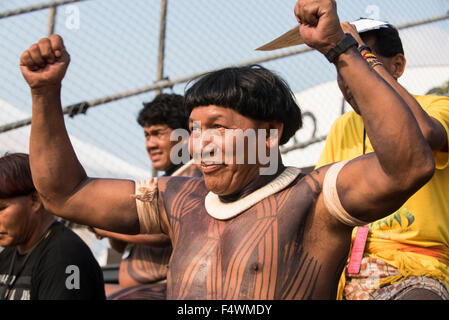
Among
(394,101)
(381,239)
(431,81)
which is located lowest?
(381,239)

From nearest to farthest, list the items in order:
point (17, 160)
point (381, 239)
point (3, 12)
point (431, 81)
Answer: point (381, 239), point (17, 160), point (3, 12), point (431, 81)

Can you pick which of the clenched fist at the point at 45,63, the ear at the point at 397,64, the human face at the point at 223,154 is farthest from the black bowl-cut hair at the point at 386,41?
the clenched fist at the point at 45,63

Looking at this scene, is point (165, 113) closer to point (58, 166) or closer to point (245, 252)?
point (58, 166)

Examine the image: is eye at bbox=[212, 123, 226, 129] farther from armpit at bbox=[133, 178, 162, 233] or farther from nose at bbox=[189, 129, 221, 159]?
armpit at bbox=[133, 178, 162, 233]

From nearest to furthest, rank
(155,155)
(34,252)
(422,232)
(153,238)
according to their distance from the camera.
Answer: (422,232)
(34,252)
(153,238)
(155,155)

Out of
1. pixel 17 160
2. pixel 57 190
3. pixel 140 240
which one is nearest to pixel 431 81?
pixel 140 240

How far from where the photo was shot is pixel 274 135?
6.81 feet

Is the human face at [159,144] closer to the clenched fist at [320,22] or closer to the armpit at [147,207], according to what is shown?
the armpit at [147,207]

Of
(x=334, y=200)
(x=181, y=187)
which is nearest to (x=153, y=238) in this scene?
(x=181, y=187)

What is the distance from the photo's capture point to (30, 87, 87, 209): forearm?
1.96 metres

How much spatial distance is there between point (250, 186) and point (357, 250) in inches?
26.9

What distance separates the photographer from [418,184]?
154 centimetres

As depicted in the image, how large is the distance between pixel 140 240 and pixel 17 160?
84 cm

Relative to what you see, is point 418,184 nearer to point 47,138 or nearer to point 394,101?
point 394,101
